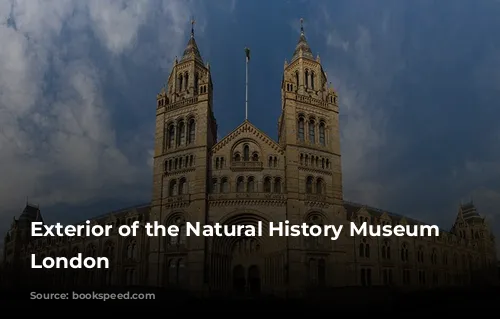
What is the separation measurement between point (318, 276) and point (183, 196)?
18354 millimetres

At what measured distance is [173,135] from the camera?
60688 mm

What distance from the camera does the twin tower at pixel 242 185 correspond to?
5419 centimetres

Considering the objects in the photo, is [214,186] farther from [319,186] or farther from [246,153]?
[319,186]

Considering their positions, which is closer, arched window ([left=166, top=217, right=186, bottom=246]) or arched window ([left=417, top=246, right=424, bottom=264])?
arched window ([left=166, top=217, right=186, bottom=246])

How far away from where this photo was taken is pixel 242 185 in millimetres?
56656

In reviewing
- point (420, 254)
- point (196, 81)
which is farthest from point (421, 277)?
point (196, 81)

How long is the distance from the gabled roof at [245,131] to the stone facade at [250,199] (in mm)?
124

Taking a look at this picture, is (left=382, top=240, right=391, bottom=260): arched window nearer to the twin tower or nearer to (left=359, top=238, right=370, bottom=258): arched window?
(left=359, top=238, right=370, bottom=258): arched window

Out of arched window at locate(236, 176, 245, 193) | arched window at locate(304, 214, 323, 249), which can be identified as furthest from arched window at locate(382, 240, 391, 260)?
arched window at locate(236, 176, 245, 193)

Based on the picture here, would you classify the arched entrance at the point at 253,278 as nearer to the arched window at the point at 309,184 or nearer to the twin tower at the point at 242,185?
the twin tower at the point at 242,185

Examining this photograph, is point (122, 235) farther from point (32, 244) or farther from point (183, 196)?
point (32, 244)

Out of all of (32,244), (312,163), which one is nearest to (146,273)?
(312,163)

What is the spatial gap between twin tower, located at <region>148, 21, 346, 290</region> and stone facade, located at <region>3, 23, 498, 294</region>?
0.40ft

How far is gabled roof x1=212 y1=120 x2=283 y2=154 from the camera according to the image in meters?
58.0
